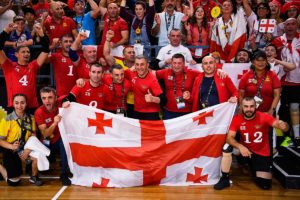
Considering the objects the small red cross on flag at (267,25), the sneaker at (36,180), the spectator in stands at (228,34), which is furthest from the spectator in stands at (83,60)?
the small red cross on flag at (267,25)

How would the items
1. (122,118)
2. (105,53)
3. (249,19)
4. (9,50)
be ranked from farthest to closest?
(249,19)
(9,50)
(105,53)
(122,118)

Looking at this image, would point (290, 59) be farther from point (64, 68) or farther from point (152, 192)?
point (64, 68)

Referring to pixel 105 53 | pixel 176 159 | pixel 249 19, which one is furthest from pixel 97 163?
pixel 249 19

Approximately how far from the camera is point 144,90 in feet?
21.6

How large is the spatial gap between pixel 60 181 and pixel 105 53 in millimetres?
2154

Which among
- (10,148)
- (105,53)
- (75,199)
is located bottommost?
(75,199)

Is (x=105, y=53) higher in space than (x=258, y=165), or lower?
higher

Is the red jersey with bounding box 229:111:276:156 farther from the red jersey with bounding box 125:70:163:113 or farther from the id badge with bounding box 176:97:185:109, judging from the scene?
the red jersey with bounding box 125:70:163:113

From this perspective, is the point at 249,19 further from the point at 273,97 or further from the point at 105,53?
the point at 105,53

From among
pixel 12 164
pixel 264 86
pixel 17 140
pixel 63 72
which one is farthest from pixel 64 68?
pixel 264 86

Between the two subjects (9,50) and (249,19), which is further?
(249,19)

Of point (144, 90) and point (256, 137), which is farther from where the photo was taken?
point (144, 90)

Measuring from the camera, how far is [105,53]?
740 centimetres

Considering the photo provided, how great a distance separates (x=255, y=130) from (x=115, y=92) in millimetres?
2040
